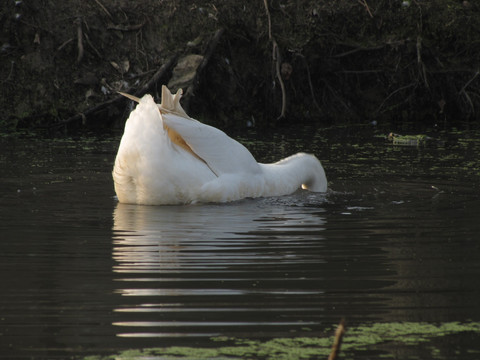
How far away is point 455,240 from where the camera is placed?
7.02m

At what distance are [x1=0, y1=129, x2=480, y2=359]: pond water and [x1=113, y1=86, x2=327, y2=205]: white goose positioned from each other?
168 millimetres

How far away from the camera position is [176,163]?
332 inches

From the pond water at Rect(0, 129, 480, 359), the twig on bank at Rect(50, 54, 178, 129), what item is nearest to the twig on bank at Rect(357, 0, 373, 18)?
the twig on bank at Rect(50, 54, 178, 129)

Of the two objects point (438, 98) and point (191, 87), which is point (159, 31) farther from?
point (438, 98)

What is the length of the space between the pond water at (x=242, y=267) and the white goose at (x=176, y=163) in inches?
6.6

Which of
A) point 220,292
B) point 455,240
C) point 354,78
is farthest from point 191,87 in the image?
point 220,292

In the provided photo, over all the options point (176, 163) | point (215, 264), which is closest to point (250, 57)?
point (176, 163)

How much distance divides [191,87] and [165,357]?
37.4 feet

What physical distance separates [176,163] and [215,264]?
98.6 inches

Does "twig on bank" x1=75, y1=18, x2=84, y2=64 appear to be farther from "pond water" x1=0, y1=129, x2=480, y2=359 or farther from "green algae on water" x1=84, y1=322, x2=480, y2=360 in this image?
"green algae on water" x1=84, y1=322, x2=480, y2=360

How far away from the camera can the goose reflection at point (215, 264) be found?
480cm

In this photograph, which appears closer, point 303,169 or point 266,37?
point 303,169

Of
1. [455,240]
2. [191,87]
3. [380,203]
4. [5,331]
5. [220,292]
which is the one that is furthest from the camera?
[191,87]

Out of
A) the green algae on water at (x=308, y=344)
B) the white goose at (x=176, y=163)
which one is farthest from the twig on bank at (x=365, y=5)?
the green algae on water at (x=308, y=344)
